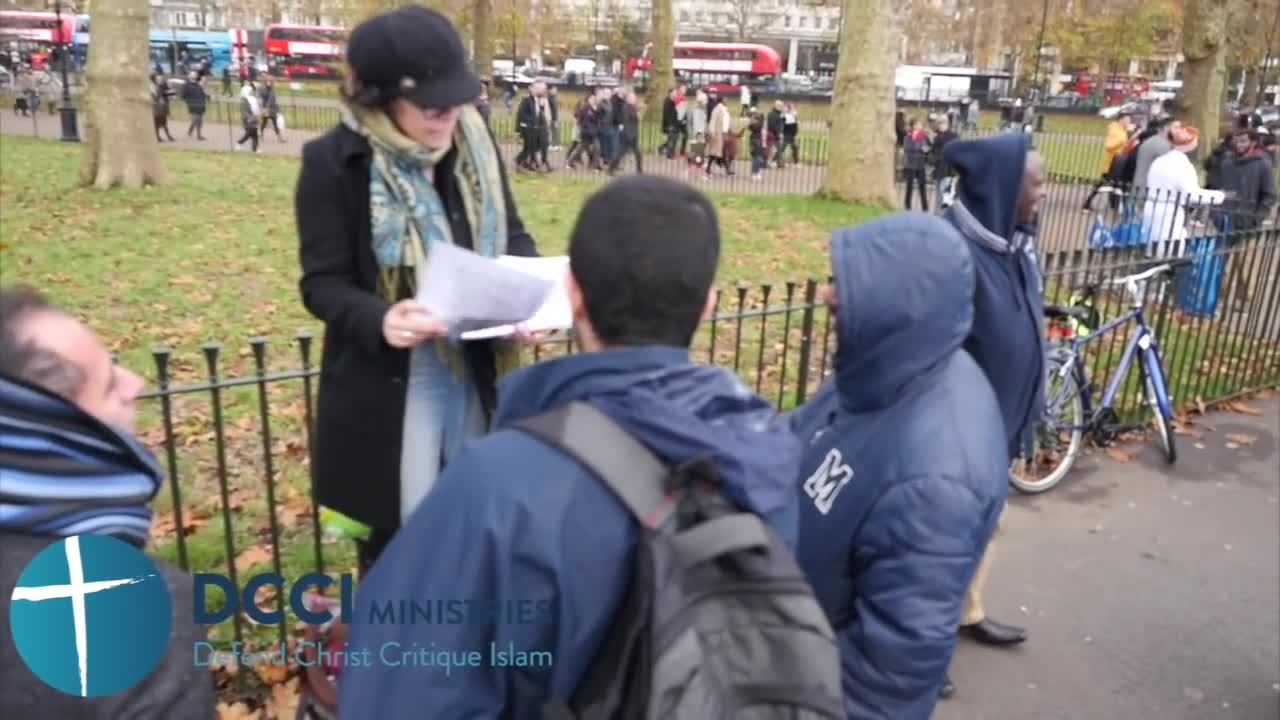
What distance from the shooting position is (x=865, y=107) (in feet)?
48.7

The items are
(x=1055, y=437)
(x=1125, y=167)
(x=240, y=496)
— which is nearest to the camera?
(x=240, y=496)

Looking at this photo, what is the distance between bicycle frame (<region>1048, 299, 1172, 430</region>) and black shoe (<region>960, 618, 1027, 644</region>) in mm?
1873

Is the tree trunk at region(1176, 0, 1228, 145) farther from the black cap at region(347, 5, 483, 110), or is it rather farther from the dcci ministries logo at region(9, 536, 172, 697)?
the dcci ministries logo at region(9, 536, 172, 697)

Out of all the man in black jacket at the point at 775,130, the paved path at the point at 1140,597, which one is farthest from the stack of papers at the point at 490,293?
the man in black jacket at the point at 775,130

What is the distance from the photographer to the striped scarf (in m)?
1.53

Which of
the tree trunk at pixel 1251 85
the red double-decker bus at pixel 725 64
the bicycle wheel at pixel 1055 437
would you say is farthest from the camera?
the red double-decker bus at pixel 725 64

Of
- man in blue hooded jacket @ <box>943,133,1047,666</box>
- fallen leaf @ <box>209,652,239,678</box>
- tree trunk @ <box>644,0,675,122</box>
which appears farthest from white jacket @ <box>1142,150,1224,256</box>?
tree trunk @ <box>644,0,675,122</box>

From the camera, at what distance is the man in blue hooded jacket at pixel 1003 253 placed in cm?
333

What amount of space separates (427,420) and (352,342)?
263mm

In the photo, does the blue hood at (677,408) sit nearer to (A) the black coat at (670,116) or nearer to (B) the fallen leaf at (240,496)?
(B) the fallen leaf at (240,496)

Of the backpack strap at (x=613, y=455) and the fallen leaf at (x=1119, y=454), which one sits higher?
the backpack strap at (x=613, y=455)

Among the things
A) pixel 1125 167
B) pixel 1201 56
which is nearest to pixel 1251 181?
pixel 1125 167

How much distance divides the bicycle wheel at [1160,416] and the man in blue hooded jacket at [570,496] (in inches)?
209

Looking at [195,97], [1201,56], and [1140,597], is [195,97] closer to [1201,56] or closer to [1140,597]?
[1201,56]
